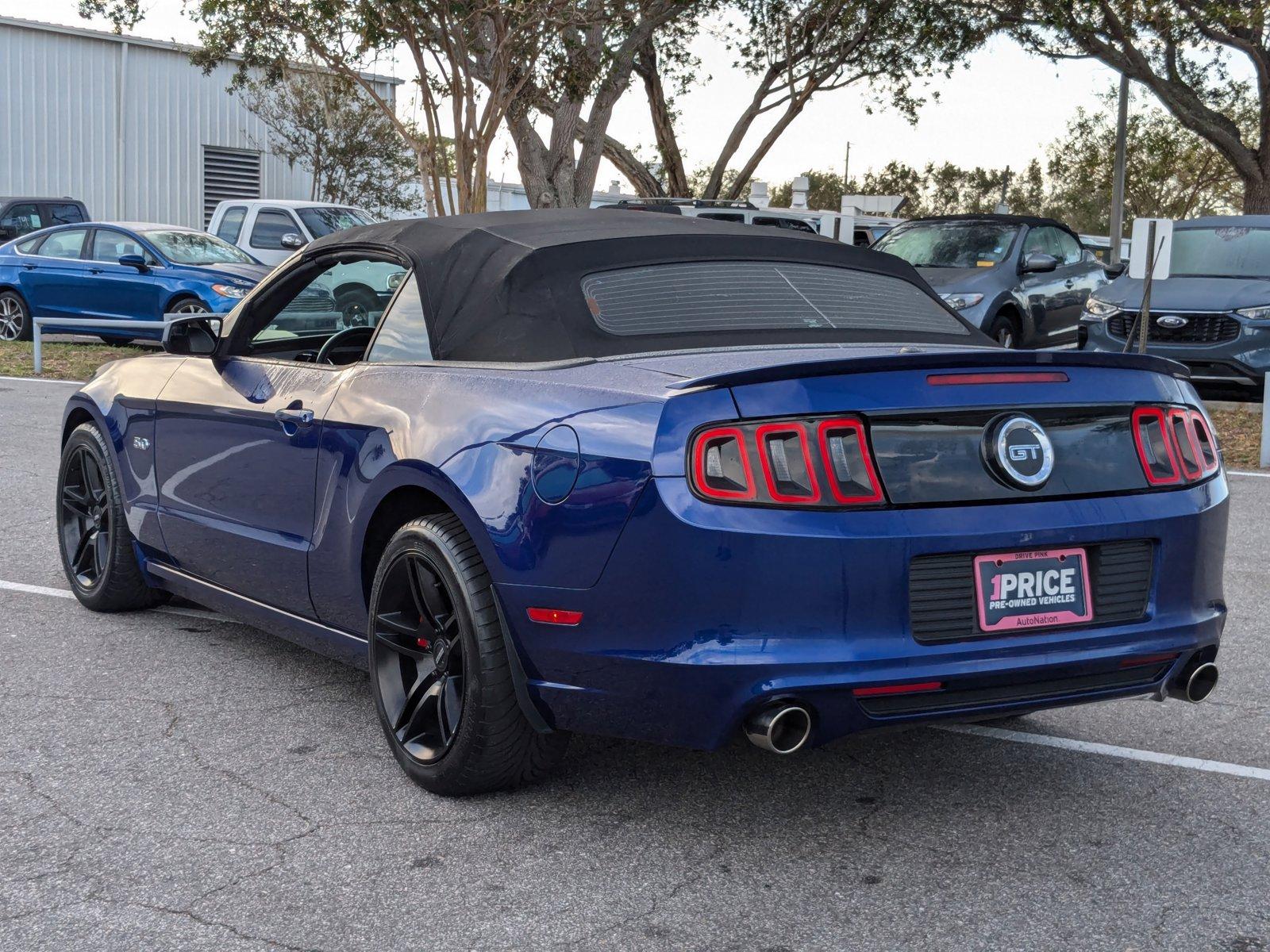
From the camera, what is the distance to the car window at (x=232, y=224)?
21.2m

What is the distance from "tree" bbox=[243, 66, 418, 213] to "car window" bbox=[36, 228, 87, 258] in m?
13.2

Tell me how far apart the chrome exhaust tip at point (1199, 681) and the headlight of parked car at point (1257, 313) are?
10339 mm

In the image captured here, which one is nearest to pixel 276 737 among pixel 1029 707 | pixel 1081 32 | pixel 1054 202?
pixel 1029 707

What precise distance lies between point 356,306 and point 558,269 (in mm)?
1584

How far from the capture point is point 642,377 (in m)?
3.67

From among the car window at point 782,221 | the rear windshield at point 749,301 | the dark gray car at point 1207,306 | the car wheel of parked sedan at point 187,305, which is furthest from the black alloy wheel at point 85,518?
the car window at point 782,221

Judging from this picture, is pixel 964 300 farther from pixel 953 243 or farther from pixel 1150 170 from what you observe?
pixel 1150 170

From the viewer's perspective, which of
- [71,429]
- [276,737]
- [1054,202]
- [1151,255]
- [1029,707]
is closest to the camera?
[1029,707]

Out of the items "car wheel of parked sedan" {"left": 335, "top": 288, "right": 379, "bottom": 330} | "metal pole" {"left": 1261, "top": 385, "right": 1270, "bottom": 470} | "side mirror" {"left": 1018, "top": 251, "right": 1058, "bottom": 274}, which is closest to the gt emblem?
"car wheel of parked sedan" {"left": 335, "top": 288, "right": 379, "bottom": 330}

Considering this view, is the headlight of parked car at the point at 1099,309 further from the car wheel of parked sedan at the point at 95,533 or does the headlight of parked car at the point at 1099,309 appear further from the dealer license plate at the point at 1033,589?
the dealer license plate at the point at 1033,589

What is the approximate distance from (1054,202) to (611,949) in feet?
221

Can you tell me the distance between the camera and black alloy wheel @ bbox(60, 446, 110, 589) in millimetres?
6031

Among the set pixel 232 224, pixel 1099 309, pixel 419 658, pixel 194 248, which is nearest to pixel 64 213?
pixel 232 224

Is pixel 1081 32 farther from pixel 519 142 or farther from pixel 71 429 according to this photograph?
pixel 71 429
